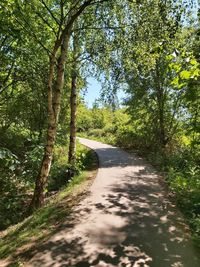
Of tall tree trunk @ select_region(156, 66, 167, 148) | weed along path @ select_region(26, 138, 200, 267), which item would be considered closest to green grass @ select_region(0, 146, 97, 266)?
weed along path @ select_region(26, 138, 200, 267)

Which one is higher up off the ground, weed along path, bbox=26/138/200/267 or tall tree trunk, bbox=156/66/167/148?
tall tree trunk, bbox=156/66/167/148

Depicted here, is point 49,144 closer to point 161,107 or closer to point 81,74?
point 81,74

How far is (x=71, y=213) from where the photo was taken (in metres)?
8.95

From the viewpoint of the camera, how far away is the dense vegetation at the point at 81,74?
9.12 m

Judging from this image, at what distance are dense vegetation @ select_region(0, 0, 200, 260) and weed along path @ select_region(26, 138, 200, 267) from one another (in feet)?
1.94

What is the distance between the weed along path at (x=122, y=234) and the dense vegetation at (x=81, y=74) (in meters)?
0.59

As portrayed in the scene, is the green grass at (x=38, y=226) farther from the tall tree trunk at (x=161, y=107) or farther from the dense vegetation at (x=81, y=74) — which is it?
the tall tree trunk at (x=161, y=107)

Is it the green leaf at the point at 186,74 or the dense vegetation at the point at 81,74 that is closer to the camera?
the green leaf at the point at 186,74

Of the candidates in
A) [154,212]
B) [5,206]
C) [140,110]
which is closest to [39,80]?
[5,206]

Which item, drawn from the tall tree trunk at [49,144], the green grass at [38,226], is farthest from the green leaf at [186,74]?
the tall tree trunk at [49,144]

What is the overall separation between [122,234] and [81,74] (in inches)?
341

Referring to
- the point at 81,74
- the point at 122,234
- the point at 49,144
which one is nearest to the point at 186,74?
the point at 122,234

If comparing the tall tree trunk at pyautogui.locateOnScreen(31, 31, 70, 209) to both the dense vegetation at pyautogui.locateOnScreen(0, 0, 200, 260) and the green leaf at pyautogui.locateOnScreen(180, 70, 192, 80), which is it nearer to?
the dense vegetation at pyautogui.locateOnScreen(0, 0, 200, 260)

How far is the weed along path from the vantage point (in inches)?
237
